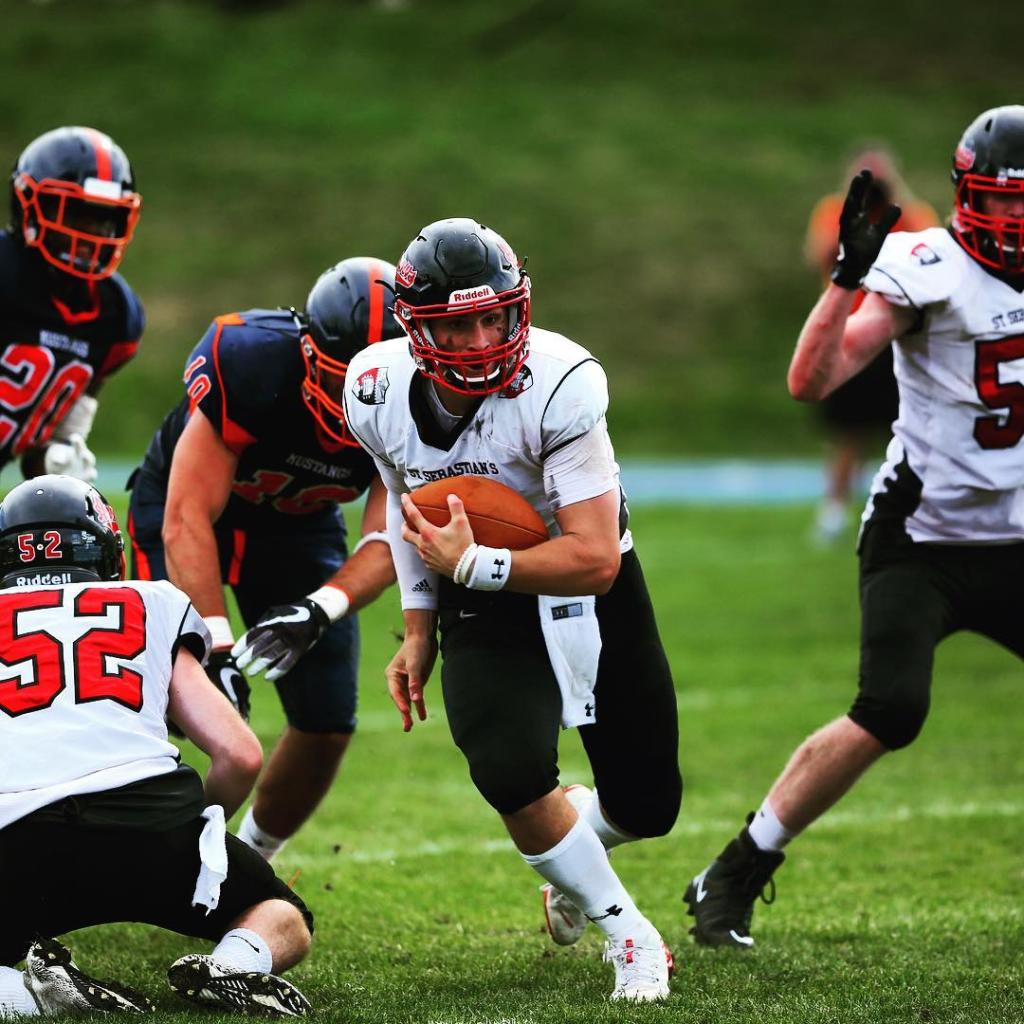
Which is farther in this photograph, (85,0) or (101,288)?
(85,0)

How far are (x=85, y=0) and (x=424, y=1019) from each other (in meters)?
28.1

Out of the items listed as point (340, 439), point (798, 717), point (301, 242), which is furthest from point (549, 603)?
point (301, 242)

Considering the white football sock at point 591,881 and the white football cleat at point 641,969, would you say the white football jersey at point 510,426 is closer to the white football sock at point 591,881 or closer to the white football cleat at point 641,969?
the white football sock at point 591,881

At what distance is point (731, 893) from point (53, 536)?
1980 millimetres

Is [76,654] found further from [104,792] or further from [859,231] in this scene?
[859,231]

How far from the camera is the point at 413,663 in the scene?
3.91 meters

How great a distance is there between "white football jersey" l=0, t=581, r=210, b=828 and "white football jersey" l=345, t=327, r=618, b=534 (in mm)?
648

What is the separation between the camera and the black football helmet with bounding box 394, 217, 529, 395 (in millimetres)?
3549

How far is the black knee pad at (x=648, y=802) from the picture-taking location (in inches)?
158

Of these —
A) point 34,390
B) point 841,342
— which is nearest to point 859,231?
point 841,342

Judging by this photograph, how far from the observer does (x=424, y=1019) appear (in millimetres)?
3492

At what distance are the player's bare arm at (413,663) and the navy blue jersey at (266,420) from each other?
27.4 inches

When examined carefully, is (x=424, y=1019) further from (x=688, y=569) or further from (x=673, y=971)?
(x=688, y=569)

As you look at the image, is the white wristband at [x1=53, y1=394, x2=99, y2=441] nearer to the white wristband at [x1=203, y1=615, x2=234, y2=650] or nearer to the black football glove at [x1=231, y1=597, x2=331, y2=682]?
the white wristband at [x1=203, y1=615, x2=234, y2=650]
